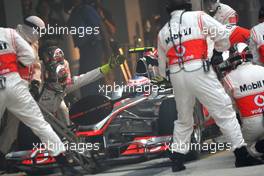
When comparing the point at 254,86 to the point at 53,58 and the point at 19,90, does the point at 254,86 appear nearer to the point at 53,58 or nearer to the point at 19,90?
the point at 19,90

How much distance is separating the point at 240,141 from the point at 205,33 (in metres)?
1.16

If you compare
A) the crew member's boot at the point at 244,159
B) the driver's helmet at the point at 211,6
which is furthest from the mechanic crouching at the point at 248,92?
the driver's helmet at the point at 211,6

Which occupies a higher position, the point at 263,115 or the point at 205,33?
the point at 205,33

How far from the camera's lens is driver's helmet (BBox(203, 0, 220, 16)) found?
1029cm

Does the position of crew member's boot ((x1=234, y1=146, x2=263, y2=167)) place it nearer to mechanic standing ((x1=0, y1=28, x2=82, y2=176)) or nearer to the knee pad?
the knee pad

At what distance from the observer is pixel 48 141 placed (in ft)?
30.1

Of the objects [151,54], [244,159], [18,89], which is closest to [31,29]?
[18,89]

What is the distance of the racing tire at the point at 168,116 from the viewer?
32.5 feet

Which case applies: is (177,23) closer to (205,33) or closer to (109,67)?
(205,33)

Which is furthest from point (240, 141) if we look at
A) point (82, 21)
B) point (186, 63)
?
point (82, 21)

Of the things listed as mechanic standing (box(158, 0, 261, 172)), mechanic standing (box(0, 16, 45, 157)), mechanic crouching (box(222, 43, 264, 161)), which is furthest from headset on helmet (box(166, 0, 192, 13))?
mechanic standing (box(0, 16, 45, 157))

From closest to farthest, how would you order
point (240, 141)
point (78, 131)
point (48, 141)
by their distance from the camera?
point (240, 141) → point (48, 141) → point (78, 131)

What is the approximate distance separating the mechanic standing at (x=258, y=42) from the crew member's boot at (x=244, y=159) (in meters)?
1.27

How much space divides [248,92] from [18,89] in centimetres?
244
